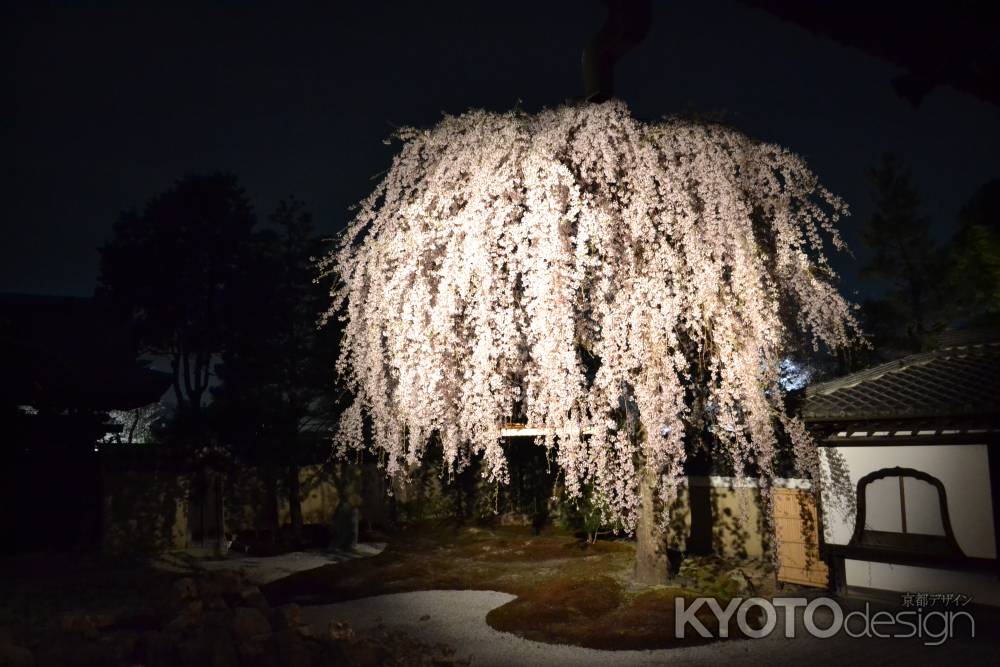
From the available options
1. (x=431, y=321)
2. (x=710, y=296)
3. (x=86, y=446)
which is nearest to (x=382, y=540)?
(x=86, y=446)

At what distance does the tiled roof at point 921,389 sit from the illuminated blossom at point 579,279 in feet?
2.11

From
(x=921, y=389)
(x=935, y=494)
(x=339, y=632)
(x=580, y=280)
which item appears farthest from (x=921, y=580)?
(x=339, y=632)

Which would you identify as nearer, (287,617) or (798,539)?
(287,617)

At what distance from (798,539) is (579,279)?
4928 mm

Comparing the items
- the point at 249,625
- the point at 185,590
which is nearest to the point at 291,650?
the point at 249,625

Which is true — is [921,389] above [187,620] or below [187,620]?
above

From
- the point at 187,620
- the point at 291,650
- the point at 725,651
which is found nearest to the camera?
the point at 291,650

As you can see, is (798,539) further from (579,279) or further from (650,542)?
(579,279)

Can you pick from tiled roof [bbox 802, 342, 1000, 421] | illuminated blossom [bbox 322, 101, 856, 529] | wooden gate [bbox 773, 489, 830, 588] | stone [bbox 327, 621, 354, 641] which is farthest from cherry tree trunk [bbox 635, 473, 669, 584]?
stone [bbox 327, 621, 354, 641]

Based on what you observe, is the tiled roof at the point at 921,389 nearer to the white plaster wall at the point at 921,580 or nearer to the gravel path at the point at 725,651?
the white plaster wall at the point at 921,580

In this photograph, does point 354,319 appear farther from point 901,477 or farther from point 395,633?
point 901,477

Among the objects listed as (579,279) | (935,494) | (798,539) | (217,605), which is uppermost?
(579,279)

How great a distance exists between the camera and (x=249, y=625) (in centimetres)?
542

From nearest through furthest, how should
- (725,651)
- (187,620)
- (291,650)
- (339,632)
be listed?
(291,650) → (187,620) → (339,632) → (725,651)
